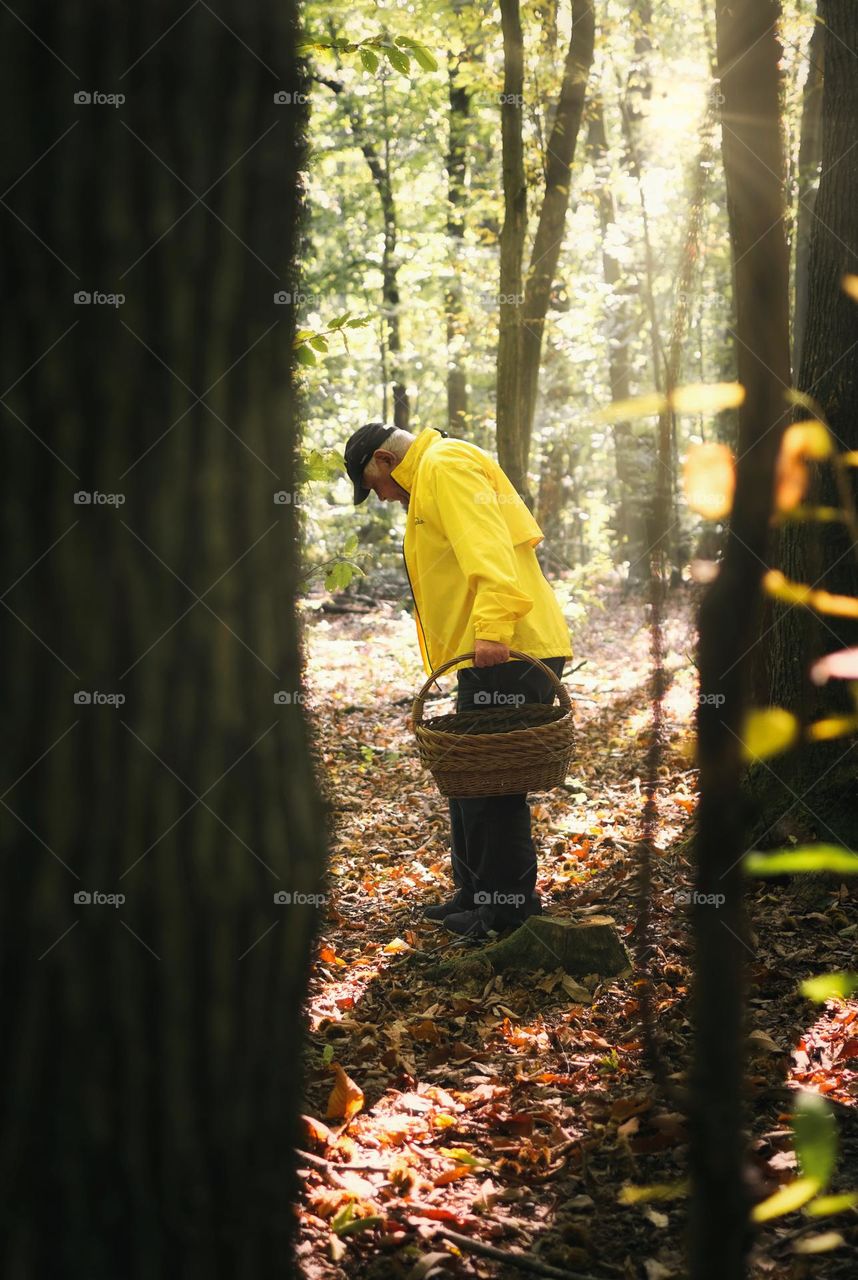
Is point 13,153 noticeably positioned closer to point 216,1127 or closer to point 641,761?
point 216,1127

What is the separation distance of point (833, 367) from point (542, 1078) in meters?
3.21

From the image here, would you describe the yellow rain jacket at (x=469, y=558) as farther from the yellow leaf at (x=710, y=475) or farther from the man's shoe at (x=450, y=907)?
the yellow leaf at (x=710, y=475)

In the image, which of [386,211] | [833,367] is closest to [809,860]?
[833,367]

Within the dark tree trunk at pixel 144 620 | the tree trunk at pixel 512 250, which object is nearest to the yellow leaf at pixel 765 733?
the dark tree trunk at pixel 144 620

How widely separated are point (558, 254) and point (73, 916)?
946cm

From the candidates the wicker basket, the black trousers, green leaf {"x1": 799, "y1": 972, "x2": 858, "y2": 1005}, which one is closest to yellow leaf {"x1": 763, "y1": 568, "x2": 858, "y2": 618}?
green leaf {"x1": 799, "y1": 972, "x2": 858, "y2": 1005}

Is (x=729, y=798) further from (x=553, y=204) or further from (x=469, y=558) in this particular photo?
(x=553, y=204)

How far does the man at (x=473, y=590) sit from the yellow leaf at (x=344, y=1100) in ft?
4.93

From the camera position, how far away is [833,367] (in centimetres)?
466

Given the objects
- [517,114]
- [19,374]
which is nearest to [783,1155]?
[19,374]

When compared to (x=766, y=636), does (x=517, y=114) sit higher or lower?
higher

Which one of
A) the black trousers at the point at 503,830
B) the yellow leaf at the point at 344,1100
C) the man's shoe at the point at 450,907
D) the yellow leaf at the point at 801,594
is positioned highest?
the yellow leaf at the point at 801,594

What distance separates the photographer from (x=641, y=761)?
23.7ft

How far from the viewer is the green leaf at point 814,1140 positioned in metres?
0.85
